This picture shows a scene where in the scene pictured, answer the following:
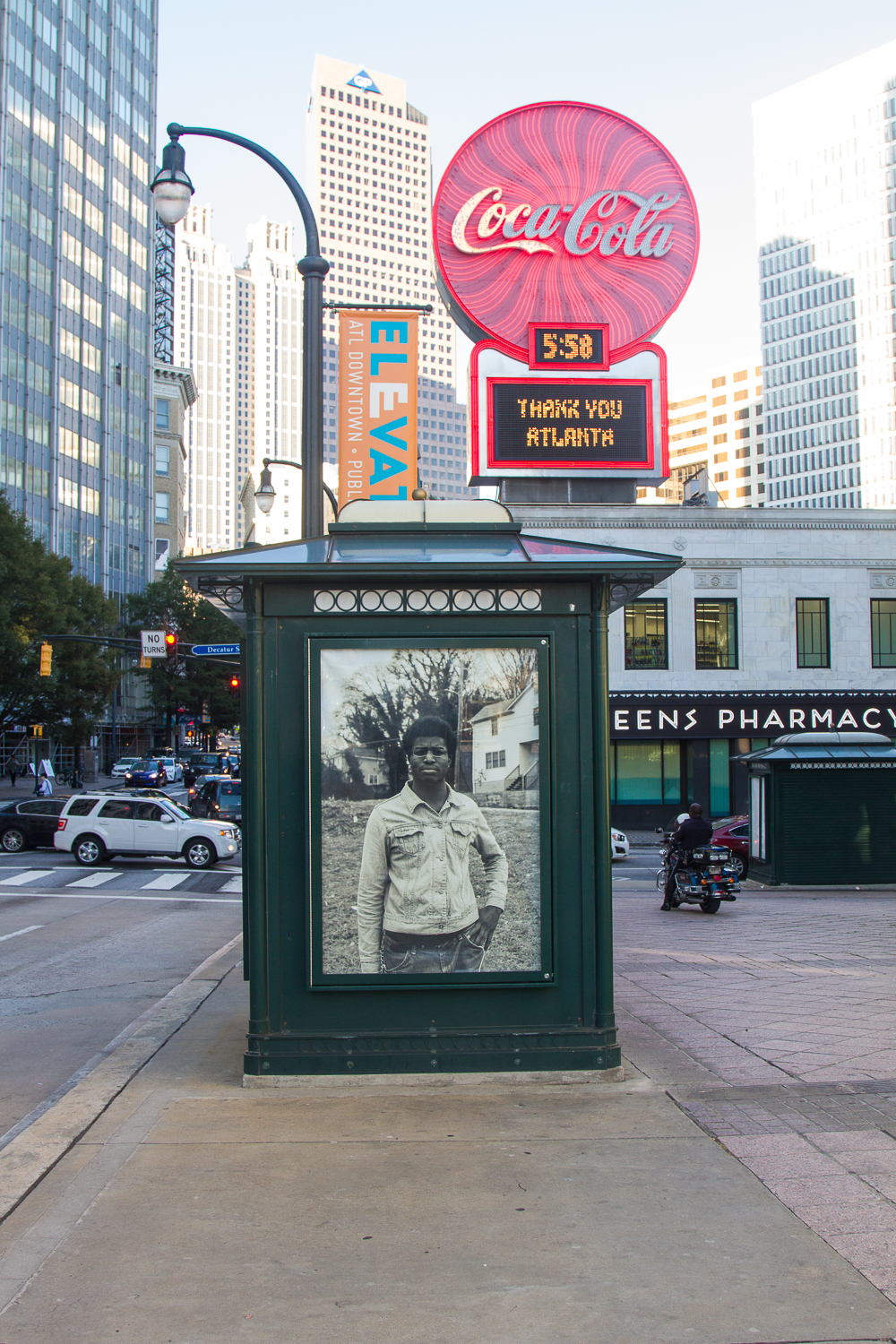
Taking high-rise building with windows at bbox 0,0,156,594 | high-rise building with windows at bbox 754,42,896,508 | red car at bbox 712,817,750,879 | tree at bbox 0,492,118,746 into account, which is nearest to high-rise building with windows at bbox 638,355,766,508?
high-rise building with windows at bbox 754,42,896,508

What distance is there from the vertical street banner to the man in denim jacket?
27.0ft

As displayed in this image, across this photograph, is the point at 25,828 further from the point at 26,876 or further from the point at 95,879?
the point at 95,879

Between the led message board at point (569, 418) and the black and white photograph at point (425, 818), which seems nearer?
the black and white photograph at point (425, 818)

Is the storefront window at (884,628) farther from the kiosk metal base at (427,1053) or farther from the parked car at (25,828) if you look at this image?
the kiosk metal base at (427,1053)

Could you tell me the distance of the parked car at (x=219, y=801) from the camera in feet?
126

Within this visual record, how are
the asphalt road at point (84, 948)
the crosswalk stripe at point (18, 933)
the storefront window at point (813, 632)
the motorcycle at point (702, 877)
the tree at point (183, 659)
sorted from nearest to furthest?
the asphalt road at point (84, 948) → the crosswalk stripe at point (18, 933) → the motorcycle at point (702, 877) → the storefront window at point (813, 632) → the tree at point (183, 659)

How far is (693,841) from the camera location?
19.7m

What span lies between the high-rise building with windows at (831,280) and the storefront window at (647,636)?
4835 inches

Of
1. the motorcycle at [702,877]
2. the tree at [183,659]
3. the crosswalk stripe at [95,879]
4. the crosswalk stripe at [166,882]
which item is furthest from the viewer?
the tree at [183,659]

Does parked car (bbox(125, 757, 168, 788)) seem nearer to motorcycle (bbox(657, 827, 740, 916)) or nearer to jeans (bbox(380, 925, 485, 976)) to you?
motorcycle (bbox(657, 827, 740, 916))

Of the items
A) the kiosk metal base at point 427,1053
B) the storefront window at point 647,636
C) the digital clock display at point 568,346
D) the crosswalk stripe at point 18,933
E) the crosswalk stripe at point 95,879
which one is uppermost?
the digital clock display at point 568,346

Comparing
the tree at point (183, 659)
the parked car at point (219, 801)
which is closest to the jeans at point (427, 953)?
the parked car at point (219, 801)

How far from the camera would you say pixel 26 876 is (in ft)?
81.6

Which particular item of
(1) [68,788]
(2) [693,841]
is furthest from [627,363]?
(1) [68,788]
